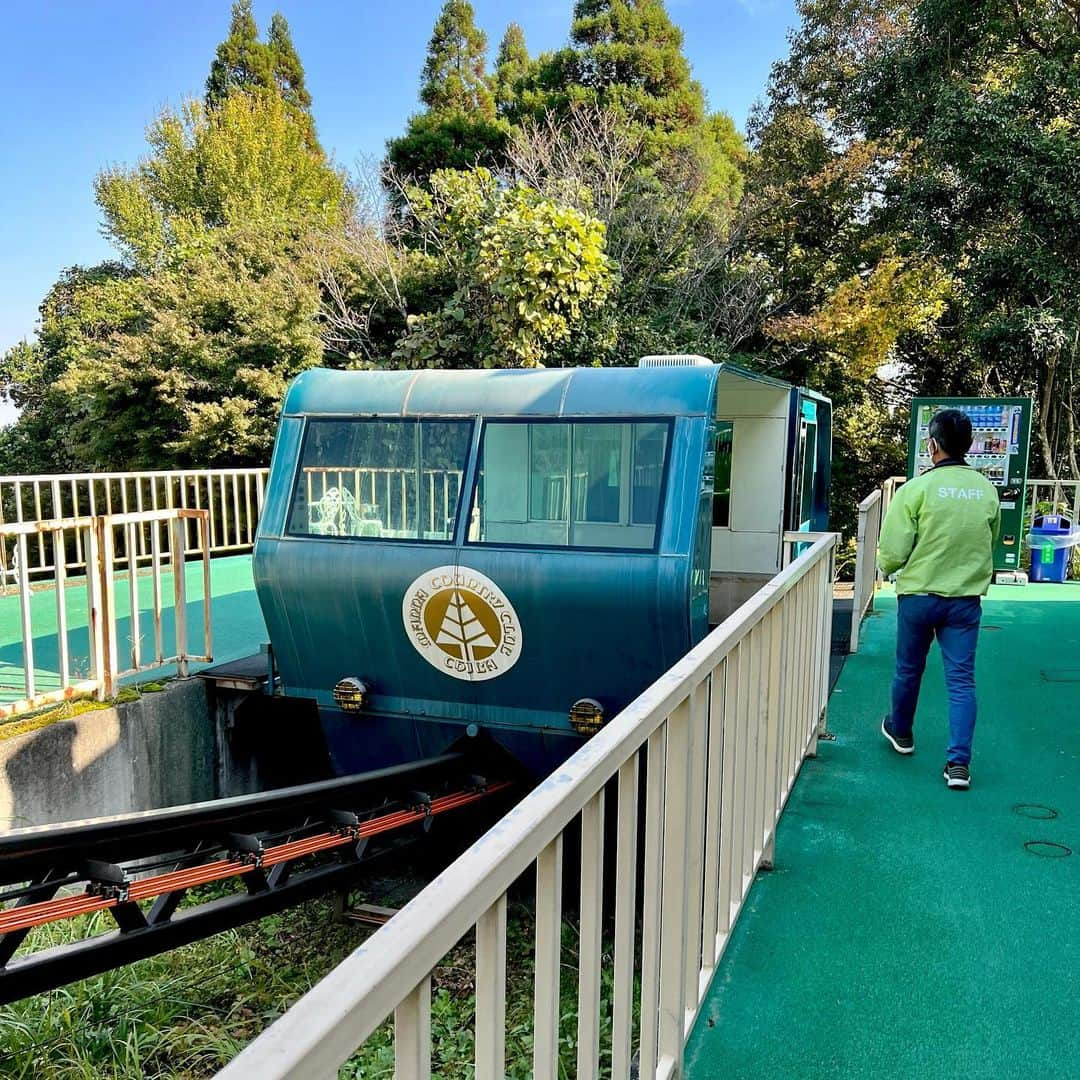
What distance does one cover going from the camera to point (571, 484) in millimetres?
5082

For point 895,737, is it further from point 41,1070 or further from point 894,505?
point 41,1070

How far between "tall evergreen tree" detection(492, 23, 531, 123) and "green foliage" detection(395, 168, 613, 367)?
10017 millimetres

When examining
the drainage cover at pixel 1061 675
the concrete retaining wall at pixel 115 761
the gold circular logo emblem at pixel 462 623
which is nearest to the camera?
the gold circular logo emblem at pixel 462 623

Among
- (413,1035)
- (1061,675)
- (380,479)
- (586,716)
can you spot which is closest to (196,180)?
(380,479)

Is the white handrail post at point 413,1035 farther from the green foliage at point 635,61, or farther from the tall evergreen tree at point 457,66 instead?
the tall evergreen tree at point 457,66

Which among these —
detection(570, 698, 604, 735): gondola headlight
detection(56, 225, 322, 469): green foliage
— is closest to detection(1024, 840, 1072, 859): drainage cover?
detection(570, 698, 604, 735): gondola headlight

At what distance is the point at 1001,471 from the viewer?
31.1 feet

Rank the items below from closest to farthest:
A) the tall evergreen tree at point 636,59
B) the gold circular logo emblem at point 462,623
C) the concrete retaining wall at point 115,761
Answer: the gold circular logo emblem at point 462,623 → the concrete retaining wall at point 115,761 → the tall evergreen tree at point 636,59

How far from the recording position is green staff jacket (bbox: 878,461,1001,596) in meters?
3.80

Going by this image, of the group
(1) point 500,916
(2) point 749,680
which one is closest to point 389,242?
(2) point 749,680

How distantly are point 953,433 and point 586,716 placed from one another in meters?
2.38

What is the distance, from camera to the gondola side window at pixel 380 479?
209 inches

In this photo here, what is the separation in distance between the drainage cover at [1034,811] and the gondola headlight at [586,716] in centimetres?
208

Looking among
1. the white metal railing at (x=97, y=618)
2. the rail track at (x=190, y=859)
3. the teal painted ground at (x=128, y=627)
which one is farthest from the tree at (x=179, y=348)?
the rail track at (x=190, y=859)
